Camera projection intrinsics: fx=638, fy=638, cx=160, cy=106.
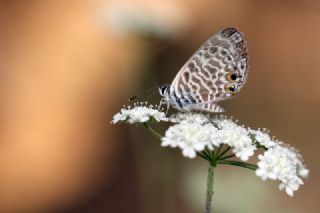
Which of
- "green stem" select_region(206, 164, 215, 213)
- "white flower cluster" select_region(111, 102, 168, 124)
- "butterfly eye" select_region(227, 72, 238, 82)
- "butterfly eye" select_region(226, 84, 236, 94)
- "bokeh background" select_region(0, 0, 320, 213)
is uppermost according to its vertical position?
"bokeh background" select_region(0, 0, 320, 213)

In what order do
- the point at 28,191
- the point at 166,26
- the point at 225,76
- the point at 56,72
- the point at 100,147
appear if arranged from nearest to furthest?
the point at 225,76, the point at 166,26, the point at 28,191, the point at 100,147, the point at 56,72

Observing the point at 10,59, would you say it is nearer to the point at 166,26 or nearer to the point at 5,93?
the point at 5,93

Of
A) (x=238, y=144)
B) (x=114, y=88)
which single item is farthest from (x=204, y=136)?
(x=114, y=88)

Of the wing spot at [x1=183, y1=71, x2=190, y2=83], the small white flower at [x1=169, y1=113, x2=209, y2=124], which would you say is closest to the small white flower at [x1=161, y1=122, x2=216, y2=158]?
the small white flower at [x1=169, y1=113, x2=209, y2=124]

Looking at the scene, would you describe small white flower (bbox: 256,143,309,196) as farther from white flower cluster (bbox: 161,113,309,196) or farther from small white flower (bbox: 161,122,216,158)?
small white flower (bbox: 161,122,216,158)

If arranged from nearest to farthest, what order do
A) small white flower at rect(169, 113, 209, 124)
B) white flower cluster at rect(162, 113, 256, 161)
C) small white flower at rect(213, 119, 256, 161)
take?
white flower cluster at rect(162, 113, 256, 161) < small white flower at rect(213, 119, 256, 161) < small white flower at rect(169, 113, 209, 124)

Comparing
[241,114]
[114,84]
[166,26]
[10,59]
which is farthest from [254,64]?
[10,59]

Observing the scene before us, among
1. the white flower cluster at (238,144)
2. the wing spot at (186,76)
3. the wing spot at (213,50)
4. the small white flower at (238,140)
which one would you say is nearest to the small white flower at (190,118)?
the white flower cluster at (238,144)
